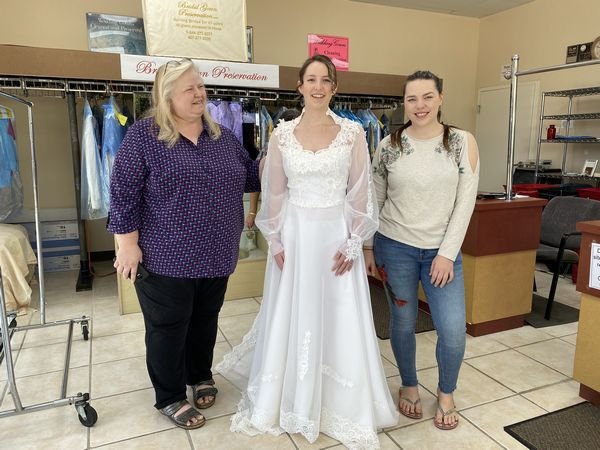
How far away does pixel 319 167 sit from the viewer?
1.70 metres

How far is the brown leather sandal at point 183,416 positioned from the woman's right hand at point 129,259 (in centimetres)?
64

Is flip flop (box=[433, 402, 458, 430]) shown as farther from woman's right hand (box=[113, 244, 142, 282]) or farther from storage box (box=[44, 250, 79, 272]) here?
storage box (box=[44, 250, 79, 272])

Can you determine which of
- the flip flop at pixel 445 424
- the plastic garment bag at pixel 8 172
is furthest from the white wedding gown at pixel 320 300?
the plastic garment bag at pixel 8 172

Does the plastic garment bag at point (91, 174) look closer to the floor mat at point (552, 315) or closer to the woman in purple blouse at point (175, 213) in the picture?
the woman in purple blouse at point (175, 213)

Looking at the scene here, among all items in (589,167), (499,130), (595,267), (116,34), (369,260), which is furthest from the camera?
(499,130)

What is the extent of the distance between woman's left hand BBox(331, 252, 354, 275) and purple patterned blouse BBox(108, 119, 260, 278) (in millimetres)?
442

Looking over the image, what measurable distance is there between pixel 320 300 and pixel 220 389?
0.86m

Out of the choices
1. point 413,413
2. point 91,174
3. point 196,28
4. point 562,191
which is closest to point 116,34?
point 196,28

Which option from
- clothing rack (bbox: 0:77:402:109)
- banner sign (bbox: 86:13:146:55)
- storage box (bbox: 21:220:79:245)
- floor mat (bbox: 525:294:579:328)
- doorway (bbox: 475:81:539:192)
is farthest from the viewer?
doorway (bbox: 475:81:539:192)

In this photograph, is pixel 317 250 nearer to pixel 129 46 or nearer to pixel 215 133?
pixel 215 133

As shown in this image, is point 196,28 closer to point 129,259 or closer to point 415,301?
point 129,259

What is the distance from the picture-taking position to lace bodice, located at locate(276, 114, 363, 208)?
1704 mm

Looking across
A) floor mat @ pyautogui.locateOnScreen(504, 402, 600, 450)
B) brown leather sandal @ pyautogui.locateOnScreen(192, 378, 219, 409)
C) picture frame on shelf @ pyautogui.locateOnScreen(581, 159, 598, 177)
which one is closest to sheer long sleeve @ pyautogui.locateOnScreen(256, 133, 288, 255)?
brown leather sandal @ pyautogui.locateOnScreen(192, 378, 219, 409)

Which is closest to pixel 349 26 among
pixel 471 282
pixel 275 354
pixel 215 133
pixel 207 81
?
pixel 207 81
